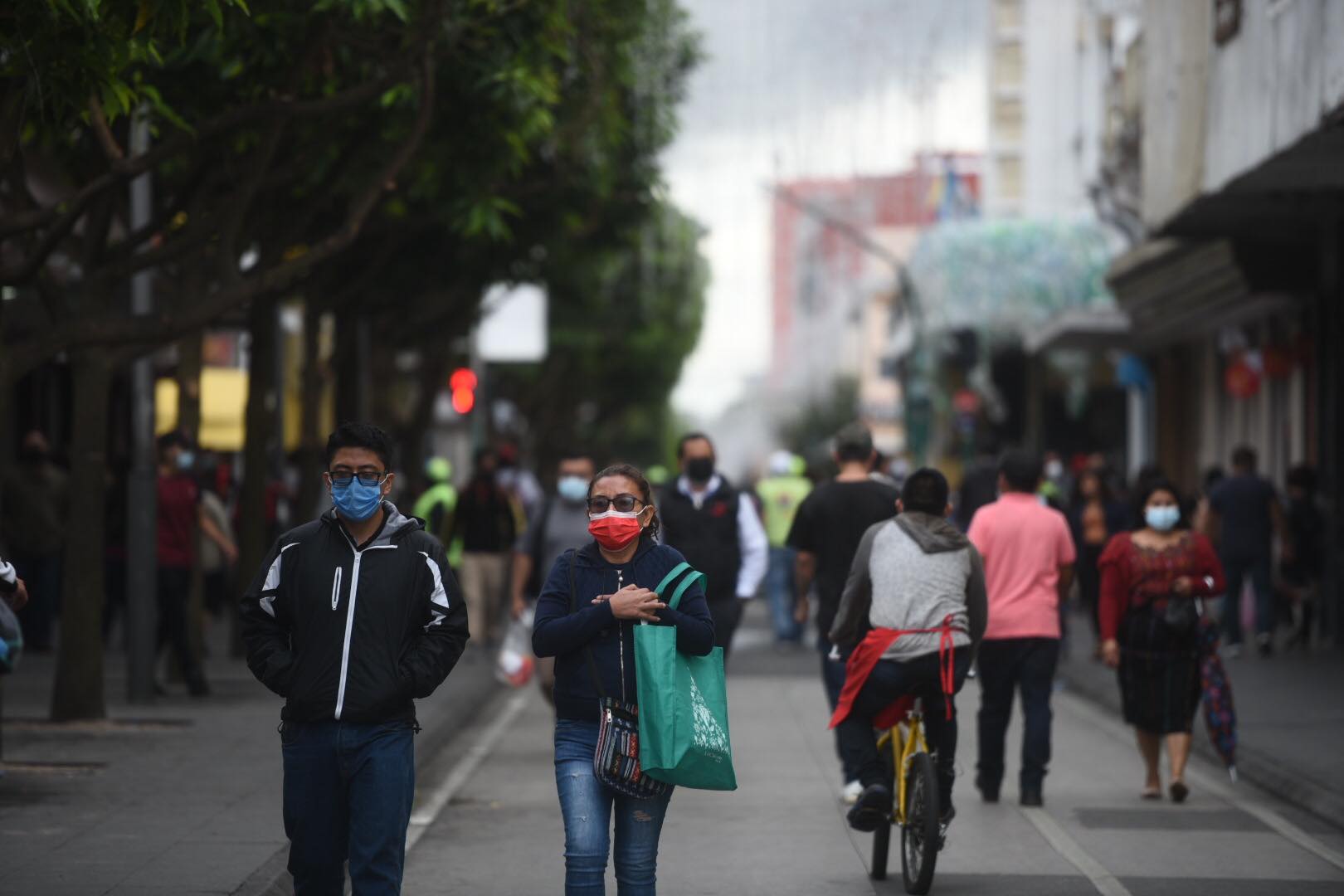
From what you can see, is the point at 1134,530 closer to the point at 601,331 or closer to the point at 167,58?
the point at 167,58

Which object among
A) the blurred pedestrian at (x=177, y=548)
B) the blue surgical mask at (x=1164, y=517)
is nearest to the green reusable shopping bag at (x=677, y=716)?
the blue surgical mask at (x=1164, y=517)

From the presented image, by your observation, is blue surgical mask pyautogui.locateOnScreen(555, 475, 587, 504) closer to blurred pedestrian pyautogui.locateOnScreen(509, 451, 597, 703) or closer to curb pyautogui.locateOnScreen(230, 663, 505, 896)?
blurred pedestrian pyautogui.locateOnScreen(509, 451, 597, 703)

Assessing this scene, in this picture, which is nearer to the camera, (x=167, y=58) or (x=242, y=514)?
(x=167, y=58)

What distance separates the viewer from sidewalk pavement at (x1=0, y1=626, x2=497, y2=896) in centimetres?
863

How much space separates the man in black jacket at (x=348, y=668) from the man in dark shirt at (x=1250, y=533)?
50.9 ft

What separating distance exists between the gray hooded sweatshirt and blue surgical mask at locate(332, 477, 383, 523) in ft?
11.0

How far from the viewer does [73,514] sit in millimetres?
14273

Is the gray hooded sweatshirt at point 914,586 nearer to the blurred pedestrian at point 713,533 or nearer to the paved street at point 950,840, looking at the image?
the paved street at point 950,840

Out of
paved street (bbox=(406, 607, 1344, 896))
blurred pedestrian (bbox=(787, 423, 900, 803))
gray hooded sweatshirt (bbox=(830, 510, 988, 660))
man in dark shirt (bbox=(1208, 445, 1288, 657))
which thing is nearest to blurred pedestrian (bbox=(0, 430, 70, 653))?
paved street (bbox=(406, 607, 1344, 896))

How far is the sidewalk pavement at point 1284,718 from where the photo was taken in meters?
12.1

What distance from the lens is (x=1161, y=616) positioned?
1167cm

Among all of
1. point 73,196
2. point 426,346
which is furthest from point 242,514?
point 426,346

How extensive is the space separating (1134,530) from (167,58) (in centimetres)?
635

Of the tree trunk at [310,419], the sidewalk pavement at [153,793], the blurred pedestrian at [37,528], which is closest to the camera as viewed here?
the sidewalk pavement at [153,793]
